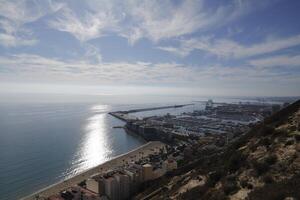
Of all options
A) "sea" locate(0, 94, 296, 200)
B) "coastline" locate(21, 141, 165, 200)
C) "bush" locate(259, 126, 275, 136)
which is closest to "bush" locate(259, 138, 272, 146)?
"bush" locate(259, 126, 275, 136)

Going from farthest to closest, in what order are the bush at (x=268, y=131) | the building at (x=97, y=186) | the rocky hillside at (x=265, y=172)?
the building at (x=97, y=186) → the bush at (x=268, y=131) → the rocky hillside at (x=265, y=172)

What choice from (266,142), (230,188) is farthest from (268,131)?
(230,188)

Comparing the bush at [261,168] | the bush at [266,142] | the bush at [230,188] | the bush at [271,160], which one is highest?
the bush at [266,142]

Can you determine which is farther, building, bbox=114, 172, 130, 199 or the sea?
the sea

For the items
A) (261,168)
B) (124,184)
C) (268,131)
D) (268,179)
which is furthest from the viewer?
(124,184)

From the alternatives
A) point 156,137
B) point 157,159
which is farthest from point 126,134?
point 157,159

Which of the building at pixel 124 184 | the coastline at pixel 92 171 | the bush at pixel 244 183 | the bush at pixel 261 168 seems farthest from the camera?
the coastline at pixel 92 171

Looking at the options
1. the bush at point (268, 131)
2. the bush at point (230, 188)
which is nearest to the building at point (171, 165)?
the bush at point (268, 131)

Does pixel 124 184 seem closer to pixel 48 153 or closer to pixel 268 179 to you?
pixel 268 179

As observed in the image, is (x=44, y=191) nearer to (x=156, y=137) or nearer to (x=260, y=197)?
(x=260, y=197)

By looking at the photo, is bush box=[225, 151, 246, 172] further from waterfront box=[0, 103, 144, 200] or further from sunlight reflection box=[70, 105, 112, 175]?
sunlight reflection box=[70, 105, 112, 175]

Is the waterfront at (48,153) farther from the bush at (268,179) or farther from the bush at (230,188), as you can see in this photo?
the bush at (268,179)

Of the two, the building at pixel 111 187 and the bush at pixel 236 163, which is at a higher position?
the bush at pixel 236 163
